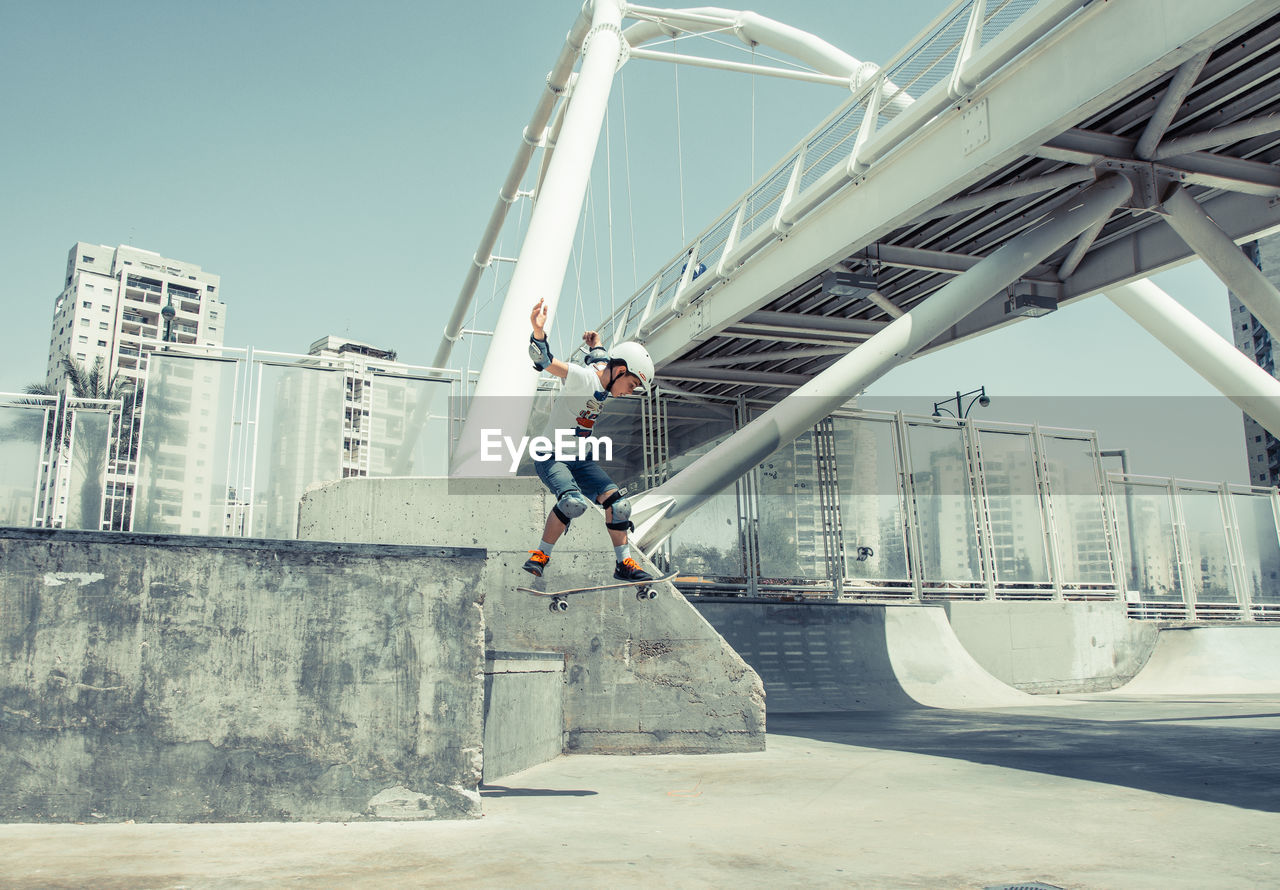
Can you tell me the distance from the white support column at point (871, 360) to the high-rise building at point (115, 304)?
150777mm

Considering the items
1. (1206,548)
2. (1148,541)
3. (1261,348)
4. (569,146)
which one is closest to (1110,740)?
(569,146)

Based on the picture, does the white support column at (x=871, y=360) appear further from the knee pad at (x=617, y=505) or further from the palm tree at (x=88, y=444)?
the palm tree at (x=88, y=444)

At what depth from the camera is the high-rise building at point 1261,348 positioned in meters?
106

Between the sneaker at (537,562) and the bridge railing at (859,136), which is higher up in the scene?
the bridge railing at (859,136)

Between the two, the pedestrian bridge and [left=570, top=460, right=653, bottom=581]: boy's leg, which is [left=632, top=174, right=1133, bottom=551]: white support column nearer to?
the pedestrian bridge

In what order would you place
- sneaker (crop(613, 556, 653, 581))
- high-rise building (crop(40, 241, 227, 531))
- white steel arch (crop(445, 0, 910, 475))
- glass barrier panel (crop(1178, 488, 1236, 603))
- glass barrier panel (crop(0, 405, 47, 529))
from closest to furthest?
sneaker (crop(613, 556, 653, 581)) → glass barrier panel (crop(0, 405, 47, 529)) → white steel arch (crop(445, 0, 910, 475)) → glass barrier panel (crop(1178, 488, 1236, 603)) → high-rise building (crop(40, 241, 227, 531))

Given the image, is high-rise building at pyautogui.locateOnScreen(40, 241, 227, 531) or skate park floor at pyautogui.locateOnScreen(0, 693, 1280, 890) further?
high-rise building at pyautogui.locateOnScreen(40, 241, 227, 531)

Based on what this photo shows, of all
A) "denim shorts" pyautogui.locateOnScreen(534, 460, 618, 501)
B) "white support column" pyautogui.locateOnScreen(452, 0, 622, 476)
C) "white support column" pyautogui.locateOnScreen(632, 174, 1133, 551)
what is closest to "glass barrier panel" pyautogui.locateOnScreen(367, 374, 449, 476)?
"white support column" pyautogui.locateOnScreen(452, 0, 622, 476)

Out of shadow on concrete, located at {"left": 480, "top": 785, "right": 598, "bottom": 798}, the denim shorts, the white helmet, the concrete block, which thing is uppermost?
the white helmet

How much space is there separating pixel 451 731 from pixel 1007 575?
78.5ft

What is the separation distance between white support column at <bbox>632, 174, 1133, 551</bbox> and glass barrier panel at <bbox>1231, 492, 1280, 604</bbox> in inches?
993

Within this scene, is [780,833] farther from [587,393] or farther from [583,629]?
[583,629]

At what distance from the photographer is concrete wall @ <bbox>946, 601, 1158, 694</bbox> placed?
2517 centimetres

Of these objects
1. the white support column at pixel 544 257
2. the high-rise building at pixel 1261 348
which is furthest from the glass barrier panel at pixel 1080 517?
the high-rise building at pixel 1261 348
